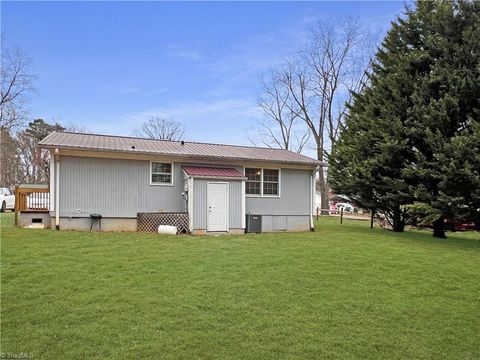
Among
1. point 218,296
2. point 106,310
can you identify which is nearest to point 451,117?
point 218,296

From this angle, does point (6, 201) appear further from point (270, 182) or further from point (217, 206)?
point (270, 182)

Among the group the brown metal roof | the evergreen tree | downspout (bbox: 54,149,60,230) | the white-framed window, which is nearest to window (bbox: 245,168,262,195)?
the white-framed window

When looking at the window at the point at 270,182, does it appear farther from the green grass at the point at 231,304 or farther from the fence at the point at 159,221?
the green grass at the point at 231,304

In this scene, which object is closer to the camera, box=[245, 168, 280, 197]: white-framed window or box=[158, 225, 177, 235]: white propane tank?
box=[158, 225, 177, 235]: white propane tank

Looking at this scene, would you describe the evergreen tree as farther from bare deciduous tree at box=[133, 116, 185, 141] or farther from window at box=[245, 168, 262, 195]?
bare deciduous tree at box=[133, 116, 185, 141]

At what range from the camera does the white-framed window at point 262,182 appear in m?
15.7

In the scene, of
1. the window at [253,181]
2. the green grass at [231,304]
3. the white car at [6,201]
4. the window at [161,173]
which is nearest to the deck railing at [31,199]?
the window at [161,173]

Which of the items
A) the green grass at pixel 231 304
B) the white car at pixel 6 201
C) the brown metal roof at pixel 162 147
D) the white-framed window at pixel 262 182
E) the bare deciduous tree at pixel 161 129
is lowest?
the green grass at pixel 231 304

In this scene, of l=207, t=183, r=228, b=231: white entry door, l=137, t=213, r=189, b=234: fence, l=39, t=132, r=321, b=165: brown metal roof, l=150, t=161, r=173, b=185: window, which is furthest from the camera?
l=150, t=161, r=173, b=185: window

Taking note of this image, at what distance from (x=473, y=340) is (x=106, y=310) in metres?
4.42

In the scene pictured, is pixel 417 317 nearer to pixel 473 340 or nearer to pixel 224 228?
pixel 473 340

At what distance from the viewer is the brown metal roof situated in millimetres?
13309

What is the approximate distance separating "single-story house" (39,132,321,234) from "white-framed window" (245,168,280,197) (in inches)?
1.5

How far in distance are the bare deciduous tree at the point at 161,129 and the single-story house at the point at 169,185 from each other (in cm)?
2954
